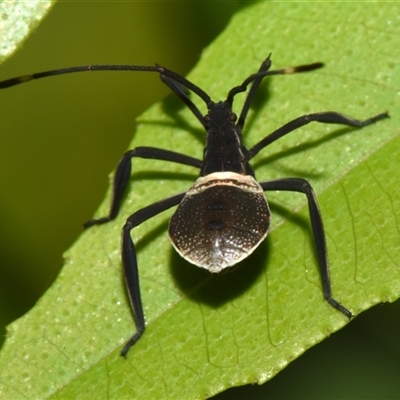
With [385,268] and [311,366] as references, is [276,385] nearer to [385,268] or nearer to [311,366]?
[311,366]

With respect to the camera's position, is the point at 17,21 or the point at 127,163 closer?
the point at 17,21

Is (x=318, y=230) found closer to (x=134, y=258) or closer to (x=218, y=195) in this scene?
(x=218, y=195)

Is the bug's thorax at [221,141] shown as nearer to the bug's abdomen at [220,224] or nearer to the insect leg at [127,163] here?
the insect leg at [127,163]

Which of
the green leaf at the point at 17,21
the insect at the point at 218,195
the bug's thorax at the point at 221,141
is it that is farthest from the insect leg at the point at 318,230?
the green leaf at the point at 17,21

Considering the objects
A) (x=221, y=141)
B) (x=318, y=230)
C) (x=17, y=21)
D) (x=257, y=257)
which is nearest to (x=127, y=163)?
(x=221, y=141)

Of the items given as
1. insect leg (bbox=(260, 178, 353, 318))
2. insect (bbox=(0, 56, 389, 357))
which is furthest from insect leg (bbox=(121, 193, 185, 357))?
insect leg (bbox=(260, 178, 353, 318))

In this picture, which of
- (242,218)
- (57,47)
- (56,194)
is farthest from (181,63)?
(242,218)

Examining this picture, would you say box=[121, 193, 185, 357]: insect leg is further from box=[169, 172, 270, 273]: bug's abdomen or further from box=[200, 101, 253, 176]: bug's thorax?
box=[200, 101, 253, 176]: bug's thorax
